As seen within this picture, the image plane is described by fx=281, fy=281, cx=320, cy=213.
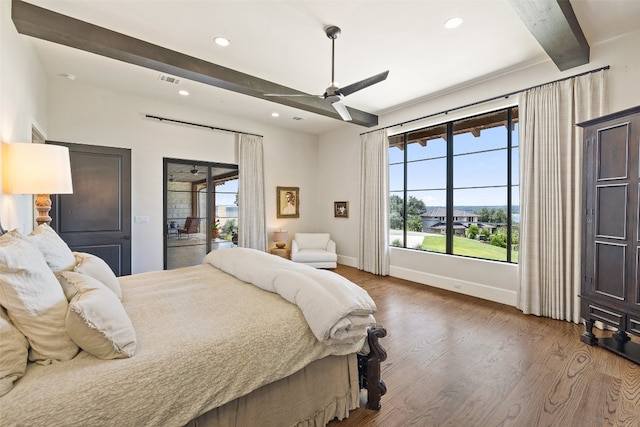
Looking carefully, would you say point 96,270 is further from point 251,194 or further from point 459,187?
point 459,187

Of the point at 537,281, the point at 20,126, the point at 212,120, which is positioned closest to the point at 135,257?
the point at 20,126

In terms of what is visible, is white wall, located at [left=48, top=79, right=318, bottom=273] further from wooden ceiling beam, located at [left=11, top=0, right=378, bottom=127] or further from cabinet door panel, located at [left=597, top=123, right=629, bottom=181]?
cabinet door panel, located at [left=597, top=123, right=629, bottom=181]

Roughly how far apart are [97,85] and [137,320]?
14.0 ft

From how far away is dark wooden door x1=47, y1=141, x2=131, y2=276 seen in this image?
3.96 m

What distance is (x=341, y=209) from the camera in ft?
21.0

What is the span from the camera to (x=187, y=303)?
182 cm

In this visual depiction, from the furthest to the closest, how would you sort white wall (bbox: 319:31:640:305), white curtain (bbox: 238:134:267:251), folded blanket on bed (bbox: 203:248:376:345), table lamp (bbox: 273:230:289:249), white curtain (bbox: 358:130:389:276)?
1. table lamp (bbox: 273:230:289:249)
2. white curtain (bbox: 238:134:267:251)
3. white curtain (bbox: 358:130:389:276)
4. white wall (bbox: 319:31:640:305)
5. folded blanket on bed (bbox: 203:248:376:345)

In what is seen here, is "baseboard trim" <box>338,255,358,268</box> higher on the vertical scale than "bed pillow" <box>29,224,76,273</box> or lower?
lower

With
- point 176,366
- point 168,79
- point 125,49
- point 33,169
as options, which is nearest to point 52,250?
point 33,169

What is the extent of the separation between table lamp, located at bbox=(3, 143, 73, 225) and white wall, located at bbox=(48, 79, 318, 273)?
2.36 m

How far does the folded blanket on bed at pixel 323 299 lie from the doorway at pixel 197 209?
136 inches

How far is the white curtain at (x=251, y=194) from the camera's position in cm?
563

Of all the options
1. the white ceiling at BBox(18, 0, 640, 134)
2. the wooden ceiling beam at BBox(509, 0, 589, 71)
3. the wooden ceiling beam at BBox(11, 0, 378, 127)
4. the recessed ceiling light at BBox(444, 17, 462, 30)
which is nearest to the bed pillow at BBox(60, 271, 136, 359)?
the white ceiling at BBox(18, 0, 640, 134)

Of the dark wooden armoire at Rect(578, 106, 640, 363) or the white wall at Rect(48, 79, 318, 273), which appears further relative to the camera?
the white wall at Rect(48, 79, 318, 273)
